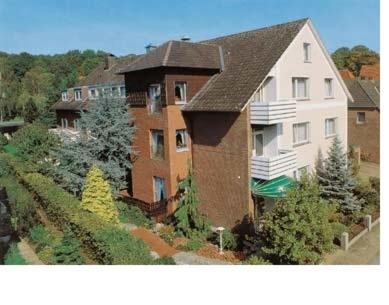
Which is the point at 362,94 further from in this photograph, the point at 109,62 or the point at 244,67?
the point at 109,62

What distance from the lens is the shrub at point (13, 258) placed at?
10594 mm

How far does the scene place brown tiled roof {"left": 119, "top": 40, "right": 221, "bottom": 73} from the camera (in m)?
13.1

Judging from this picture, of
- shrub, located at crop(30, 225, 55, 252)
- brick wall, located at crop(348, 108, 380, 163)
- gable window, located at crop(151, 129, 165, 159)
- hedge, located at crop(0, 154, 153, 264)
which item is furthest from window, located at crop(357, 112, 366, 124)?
shrub, located at crop(30, 225, 55, 252)

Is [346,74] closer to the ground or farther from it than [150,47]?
closer to the ground

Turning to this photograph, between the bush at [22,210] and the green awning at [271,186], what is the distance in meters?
6.84

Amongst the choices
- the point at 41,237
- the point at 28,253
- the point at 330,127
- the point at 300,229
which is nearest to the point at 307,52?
the point at 330,127

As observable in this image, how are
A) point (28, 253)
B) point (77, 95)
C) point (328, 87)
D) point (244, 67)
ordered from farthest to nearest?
point (77, 95), point (328, 87), point (244, 67), point (28, 253)

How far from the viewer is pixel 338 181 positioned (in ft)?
44.8

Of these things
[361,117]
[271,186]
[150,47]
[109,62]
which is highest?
[109,62]

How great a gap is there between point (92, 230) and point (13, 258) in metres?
2.60

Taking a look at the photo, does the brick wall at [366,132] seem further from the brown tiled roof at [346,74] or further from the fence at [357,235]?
the fence at [357,235]

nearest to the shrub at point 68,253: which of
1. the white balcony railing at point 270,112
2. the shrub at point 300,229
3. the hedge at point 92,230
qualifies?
the hedge at point 92,230
